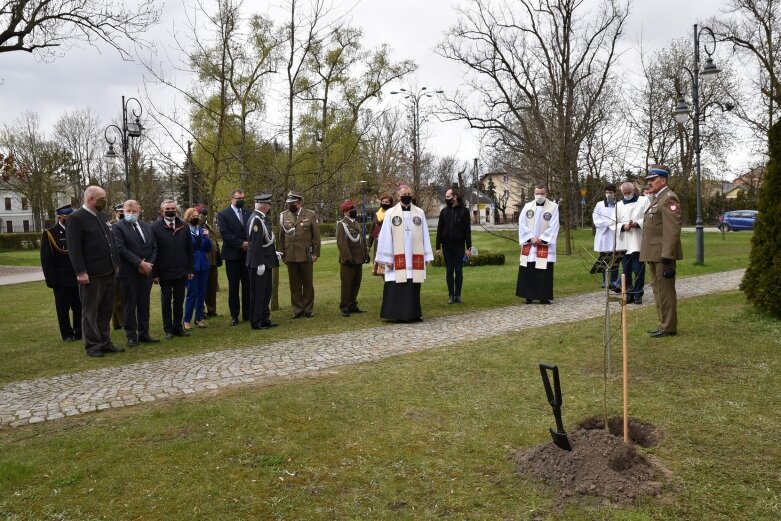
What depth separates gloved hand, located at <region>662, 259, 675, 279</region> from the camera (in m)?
7.73

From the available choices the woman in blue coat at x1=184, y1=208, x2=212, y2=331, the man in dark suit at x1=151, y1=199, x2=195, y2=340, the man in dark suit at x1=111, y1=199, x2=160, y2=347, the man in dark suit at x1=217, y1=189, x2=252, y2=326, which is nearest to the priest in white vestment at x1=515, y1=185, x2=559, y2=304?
the man in dark suit at x1=217, y1=189, x2=252, y2=326

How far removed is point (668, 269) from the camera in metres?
7.76

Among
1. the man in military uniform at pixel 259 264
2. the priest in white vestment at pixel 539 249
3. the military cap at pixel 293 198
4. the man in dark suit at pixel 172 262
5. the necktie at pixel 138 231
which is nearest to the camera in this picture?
the necktie at pixel 138 231

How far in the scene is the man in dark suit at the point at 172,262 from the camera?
9.67 m

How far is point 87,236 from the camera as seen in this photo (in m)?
8.50

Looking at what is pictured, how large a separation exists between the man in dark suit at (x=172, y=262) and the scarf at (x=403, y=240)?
11.0 feet

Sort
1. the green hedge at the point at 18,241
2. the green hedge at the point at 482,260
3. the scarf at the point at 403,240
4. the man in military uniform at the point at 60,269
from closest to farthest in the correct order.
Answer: the man in military uniform at the point at 60,269 < the scarf at the point at 403,240 < the green hedge at the point at 482,260 < the green hedge at the point at 18,241

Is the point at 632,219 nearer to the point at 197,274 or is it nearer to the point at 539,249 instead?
the point at 539,249

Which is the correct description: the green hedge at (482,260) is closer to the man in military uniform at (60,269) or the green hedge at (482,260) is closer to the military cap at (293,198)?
the military cap at (293,198)

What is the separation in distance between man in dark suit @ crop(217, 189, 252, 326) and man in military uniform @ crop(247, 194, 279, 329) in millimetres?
372

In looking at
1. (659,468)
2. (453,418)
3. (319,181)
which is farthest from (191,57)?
Answer: (659,468)

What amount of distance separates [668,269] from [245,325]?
6.74 metres

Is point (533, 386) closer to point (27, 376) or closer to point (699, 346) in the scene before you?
point (699, 346)

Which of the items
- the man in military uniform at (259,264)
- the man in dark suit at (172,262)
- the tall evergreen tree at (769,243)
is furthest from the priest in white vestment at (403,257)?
Answer: the tall evergreen tree at (769,243)
